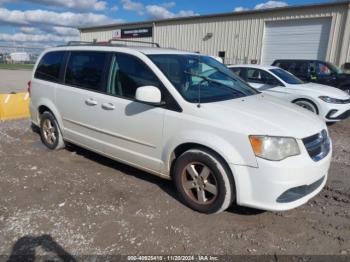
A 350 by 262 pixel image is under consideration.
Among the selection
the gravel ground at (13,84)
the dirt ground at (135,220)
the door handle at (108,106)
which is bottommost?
the gravel ground at (13,84)

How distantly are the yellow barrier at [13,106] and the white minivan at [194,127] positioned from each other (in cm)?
382

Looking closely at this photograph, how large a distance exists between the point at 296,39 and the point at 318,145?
53.5 feet

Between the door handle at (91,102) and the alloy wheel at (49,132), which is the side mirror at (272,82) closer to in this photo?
the door handle at (91,102)

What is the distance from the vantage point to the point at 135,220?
335 centimetres

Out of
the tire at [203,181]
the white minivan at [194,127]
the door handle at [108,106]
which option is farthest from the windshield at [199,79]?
the door handle at [108,106]

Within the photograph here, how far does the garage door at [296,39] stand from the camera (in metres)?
16.8

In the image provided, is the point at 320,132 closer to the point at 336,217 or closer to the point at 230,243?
the point at 336,217

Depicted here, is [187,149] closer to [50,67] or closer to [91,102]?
[91,102]

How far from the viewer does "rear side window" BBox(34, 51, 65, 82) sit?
5.16m

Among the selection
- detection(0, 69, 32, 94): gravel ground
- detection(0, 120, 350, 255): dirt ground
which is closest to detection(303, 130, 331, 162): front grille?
detection(0, 120, 350, 255): dirt ground

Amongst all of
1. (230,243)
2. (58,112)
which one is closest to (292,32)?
(58,112)

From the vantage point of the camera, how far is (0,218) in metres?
3.37

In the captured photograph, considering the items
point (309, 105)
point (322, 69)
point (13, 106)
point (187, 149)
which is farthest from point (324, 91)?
point (13, 106)

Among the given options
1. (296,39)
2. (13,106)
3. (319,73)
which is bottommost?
(13,106)
